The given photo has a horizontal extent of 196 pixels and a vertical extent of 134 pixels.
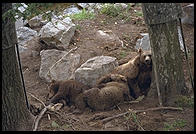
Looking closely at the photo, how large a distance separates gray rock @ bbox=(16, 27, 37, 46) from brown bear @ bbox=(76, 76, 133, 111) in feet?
13.9

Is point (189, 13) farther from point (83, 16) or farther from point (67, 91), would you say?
point (67, 91)

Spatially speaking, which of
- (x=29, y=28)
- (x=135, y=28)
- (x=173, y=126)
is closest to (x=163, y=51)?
(x=173, y=126)

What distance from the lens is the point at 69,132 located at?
242 inches

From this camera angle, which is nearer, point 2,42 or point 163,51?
point 2,42

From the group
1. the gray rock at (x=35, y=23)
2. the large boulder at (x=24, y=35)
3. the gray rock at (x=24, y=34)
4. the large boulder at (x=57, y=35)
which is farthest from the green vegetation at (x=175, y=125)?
the gray rock at (x=35, y=23)

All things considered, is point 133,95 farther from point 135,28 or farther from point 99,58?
point 135,28

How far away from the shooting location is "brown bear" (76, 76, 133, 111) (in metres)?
7.45

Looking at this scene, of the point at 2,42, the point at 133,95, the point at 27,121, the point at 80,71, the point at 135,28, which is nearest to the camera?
the point at 2,42

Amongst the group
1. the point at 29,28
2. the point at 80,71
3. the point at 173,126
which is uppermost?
the point at 29,28

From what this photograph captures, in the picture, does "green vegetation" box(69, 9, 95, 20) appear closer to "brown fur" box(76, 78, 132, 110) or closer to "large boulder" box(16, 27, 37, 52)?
"large boulder" box(16, 27, 37, 52)

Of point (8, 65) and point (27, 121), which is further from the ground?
point (8, 65)

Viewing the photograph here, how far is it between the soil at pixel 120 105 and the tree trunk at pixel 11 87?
1.38ft

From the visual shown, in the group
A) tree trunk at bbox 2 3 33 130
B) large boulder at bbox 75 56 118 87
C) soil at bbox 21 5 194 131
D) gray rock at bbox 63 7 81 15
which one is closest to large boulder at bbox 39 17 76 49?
soil at bbox 21 5 194 131

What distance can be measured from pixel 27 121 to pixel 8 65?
109 cm
